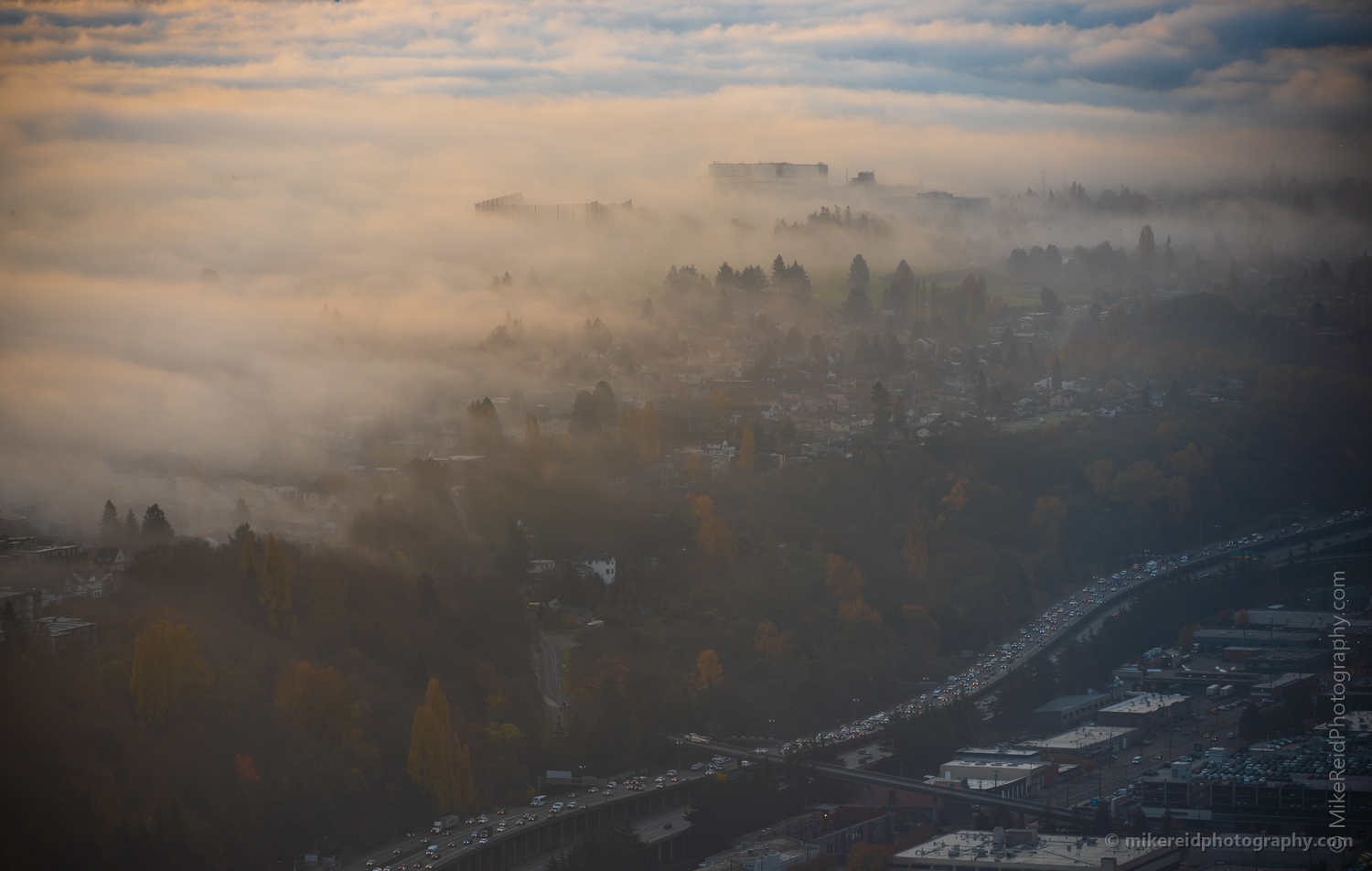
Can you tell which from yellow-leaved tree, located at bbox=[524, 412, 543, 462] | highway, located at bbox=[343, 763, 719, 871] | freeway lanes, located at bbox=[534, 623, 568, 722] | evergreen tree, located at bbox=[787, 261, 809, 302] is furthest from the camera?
evergreen tree, located at bbox=[787, 261, 809, 302]

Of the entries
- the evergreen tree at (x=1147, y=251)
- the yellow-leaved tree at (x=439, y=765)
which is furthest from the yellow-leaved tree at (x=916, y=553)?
the evergreen tree at (x=1147, y=251)

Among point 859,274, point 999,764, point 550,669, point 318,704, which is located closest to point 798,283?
point 859,274

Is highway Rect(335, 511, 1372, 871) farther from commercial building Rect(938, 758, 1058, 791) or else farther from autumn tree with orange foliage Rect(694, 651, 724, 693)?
autumn tree with orange foliage Rect(694, 651, 724, 693)

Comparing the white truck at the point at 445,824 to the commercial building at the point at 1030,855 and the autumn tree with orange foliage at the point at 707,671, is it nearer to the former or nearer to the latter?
the commercial building at the point at 1030,855

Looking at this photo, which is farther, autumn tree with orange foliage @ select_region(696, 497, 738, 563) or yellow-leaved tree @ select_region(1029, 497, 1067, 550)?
yellow-leaved tree @ select_region(1029, 497, 1067, 550)

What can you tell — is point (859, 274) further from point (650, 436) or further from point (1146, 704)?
point (1146, 704)

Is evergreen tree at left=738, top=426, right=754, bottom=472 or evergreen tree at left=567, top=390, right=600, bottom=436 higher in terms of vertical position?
evergreen tree at left=567, top=390, right=600, bottom=436

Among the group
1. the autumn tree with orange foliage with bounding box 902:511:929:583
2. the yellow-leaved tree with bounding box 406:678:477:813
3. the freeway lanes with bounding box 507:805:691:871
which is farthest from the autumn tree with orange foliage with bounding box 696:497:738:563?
the yellow-leaved tree with bounding box 406:678:477:813
